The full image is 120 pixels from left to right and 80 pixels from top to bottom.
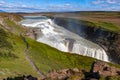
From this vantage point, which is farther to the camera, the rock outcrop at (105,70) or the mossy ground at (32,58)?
the mossy ground at (32,58)

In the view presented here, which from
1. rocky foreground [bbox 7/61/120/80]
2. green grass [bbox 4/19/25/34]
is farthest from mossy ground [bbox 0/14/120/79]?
rocky foreground [bbox 7/61/120/80]

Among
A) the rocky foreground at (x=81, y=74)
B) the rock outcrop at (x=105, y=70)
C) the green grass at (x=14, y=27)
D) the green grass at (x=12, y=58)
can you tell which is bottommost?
the green grass at (x=12, y=58)

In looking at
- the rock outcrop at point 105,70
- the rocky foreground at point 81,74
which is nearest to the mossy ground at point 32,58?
the rock outcrop at point 105,70

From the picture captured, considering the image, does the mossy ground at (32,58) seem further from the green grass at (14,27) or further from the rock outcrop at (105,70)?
the rock outcrop at (105,70)

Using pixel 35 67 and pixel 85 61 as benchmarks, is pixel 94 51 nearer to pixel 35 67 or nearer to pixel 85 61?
pixel 85 61

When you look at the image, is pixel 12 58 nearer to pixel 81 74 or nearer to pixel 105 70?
pixel 105 70

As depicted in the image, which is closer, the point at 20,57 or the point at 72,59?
the point at 20,57

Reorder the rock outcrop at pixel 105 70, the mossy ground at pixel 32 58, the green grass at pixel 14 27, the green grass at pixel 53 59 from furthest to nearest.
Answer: the green grass at pixel 14 27, the green grass at pixel 53 59, the mossy ground at pixel 32 58, the rock outcrop at pixel 105 70

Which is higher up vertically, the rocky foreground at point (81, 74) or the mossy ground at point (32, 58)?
the rocky foreground at point (81, 74)

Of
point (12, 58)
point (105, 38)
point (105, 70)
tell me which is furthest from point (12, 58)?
point (105, 38)

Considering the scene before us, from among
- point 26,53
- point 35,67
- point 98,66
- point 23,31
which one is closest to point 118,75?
point 98,66

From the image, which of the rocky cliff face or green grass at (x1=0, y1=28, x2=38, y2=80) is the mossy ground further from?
the rocky cliff face
